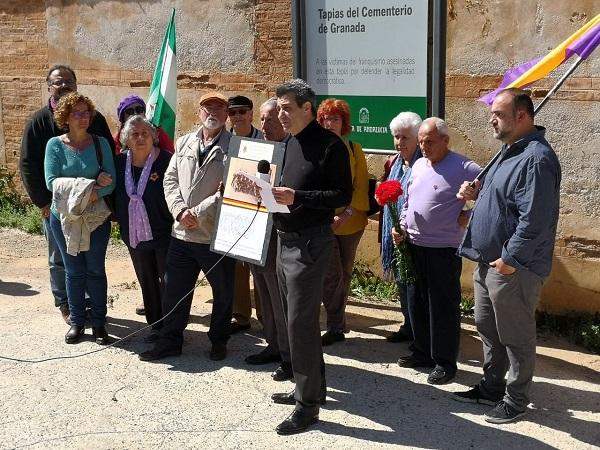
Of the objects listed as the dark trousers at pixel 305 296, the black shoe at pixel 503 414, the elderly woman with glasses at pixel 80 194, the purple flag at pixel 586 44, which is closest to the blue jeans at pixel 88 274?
the elderly woman with glasses at pixel 80 194

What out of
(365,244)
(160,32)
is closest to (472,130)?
(365,244)

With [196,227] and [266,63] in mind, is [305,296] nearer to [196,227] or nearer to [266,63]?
[196,227]

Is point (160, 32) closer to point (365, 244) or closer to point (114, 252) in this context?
point (114, 252)

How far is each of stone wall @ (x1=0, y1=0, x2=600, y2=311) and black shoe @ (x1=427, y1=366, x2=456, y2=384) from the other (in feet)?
5.93

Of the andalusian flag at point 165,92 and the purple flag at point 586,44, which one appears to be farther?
the andalusian flag at point 165,92

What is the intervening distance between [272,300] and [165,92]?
2830 millimetres

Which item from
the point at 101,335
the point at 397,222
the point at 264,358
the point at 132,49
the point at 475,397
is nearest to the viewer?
the point at 475,397

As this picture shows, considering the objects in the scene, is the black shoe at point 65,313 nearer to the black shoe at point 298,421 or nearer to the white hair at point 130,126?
the white hair at point 130,126

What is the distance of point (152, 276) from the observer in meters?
6.77

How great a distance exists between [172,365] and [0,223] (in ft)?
19.4

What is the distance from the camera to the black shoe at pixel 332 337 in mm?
6604

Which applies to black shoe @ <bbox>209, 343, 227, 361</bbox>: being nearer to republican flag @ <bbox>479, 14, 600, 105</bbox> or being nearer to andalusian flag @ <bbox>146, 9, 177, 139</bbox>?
andalusian flag @ <bbox>146, 9, 177, 139</bbox>

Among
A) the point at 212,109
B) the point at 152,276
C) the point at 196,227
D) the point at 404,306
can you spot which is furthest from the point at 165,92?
the point at 404,306

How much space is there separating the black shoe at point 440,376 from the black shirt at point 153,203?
2365mm
